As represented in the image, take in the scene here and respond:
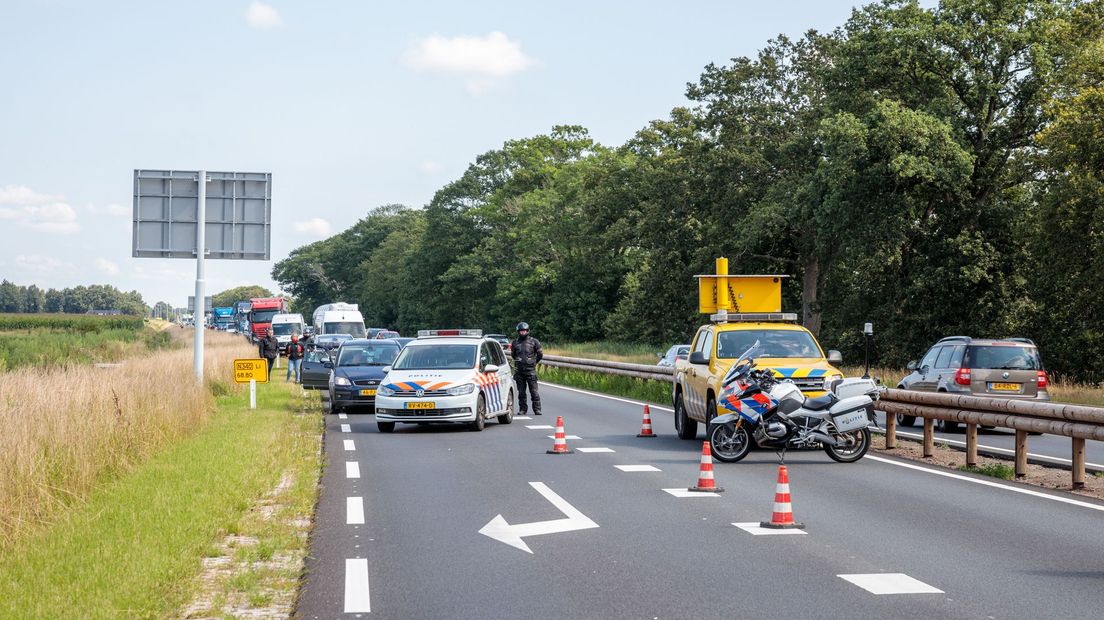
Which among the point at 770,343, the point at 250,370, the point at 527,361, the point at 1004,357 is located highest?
the point at 770,343

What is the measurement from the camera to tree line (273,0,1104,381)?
3800 cm

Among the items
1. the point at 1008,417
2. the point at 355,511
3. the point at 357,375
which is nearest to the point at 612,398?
the point at 357,375

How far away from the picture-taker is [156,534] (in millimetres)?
8930

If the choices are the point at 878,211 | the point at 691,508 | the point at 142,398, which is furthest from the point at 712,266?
the point at 691,508

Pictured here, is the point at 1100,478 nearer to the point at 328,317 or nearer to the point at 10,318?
the point at 328,317

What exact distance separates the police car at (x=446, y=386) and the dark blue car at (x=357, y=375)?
310 centimetres

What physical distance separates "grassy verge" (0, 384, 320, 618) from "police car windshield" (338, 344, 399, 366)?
419 inches

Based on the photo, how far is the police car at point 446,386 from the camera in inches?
789

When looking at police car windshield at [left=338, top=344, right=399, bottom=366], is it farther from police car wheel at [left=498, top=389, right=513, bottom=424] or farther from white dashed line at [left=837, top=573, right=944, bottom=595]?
white dashed line at [left=837, top=573, right=944, bottom=595]

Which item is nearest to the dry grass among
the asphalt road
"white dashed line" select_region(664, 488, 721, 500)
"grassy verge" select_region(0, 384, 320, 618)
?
"grassy verge" select_region(0, 384, 320, 618)

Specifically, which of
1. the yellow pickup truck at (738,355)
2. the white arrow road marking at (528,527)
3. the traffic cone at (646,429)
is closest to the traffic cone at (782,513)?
the white arrow road marking at (528,527)

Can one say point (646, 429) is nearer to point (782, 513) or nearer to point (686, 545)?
point (782, 513)

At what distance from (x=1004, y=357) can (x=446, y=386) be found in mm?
9834

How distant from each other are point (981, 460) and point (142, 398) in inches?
443
